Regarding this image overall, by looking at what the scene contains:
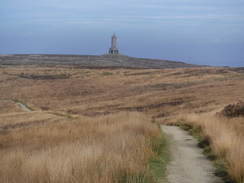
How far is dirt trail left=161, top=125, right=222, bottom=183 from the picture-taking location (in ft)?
23.5

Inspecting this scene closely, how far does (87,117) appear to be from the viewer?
799 inches

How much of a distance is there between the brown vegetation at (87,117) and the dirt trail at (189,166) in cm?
61

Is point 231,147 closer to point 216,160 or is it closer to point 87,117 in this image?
point 216,160

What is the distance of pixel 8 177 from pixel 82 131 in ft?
25.9

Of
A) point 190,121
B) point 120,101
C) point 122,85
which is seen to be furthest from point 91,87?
point 190,121

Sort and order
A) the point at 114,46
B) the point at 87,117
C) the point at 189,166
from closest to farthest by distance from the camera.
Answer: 1. the point at 189,166
2. the point at 87,117
3. the point at 114,46

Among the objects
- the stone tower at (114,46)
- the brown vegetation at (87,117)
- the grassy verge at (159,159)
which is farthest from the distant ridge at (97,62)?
the grassy verge at (159,159)

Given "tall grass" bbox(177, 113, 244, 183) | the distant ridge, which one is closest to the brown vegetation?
"tall grass" bbox(177, 113, 244, 183)

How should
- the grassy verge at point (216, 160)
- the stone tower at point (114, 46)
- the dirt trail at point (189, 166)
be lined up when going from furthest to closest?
the stone tower at point (114, 46) < the dirt trail at point (189, 166) < the grassy verge at point (216, 160)

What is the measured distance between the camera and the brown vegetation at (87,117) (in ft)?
21.8

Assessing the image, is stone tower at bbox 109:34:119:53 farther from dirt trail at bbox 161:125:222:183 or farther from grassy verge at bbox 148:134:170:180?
grassy verge at bbox 148:134:170:180

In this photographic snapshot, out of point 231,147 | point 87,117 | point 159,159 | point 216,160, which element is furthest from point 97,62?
point 231,147

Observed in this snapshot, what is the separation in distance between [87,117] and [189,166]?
12.5 meters

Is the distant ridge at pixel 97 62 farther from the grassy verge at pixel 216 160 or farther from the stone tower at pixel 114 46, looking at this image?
the grassy verge at pixel 216 160
